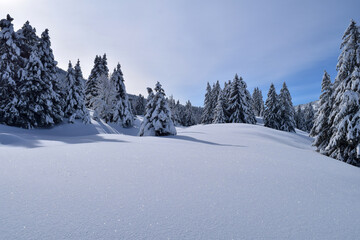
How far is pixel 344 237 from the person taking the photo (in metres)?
2.21

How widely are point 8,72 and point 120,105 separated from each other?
1573cm

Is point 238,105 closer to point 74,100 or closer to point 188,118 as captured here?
point 74,100

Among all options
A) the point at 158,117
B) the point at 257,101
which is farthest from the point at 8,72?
the point at 257,101

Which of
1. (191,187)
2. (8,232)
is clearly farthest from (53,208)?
(191,187)

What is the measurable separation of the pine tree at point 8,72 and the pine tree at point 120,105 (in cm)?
1447

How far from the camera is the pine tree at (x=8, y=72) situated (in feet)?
55.6

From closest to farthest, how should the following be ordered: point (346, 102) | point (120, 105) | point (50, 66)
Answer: point (346, 102)
point (50, 66)
point (120, 105)

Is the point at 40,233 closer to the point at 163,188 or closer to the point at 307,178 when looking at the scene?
the point at 163,188

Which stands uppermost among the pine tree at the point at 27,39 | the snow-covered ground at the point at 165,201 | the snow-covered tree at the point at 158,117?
the pine tree at the point at 27,39

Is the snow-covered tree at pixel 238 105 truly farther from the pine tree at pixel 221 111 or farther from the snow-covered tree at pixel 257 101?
the snow-covered tree at pixel 257 101

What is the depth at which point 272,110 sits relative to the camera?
35906mm

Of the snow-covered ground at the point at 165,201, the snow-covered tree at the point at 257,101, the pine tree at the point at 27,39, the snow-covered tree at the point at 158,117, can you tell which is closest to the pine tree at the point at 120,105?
the pine tree at the point at 27,39

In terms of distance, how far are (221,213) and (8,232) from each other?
8.31 feet

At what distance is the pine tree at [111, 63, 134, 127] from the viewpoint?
31.8 meters
